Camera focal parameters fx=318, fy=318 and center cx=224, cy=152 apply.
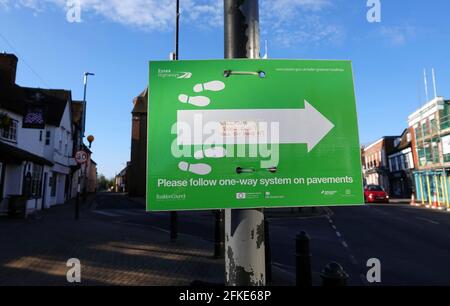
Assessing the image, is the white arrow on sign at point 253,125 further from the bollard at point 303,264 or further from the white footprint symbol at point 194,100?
the bollard at point 303,264

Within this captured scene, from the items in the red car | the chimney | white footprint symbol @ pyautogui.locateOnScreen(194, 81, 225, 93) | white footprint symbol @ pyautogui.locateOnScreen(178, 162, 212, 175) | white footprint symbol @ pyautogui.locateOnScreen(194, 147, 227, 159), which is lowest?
the red car

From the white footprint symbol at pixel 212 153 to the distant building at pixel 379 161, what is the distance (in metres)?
53.1

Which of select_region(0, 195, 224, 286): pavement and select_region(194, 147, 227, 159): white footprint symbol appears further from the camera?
select_region(0, 195, 224, 286): pavement

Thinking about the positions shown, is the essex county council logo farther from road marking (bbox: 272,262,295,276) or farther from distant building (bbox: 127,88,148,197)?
distant building (bbox: 127,88,148,197)

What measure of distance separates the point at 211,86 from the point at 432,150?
38.4 metres

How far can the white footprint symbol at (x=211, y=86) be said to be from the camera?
2031 millimetres

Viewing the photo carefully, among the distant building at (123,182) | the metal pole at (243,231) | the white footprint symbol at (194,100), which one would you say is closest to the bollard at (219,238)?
the metal pole at (243,231)

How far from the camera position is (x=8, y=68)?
75.0ft

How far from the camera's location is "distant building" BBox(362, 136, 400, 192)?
167 ft

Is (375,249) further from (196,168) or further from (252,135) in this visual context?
(196,168)

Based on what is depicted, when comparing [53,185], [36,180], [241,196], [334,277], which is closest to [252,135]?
[241,196]

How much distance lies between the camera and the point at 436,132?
106 feet

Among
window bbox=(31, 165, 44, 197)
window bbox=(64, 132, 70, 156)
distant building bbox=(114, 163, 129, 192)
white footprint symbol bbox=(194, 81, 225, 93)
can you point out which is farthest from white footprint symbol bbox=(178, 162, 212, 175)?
distant building bbox=(114, 163, 129, 192)

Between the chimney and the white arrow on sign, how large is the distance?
25756 mm
